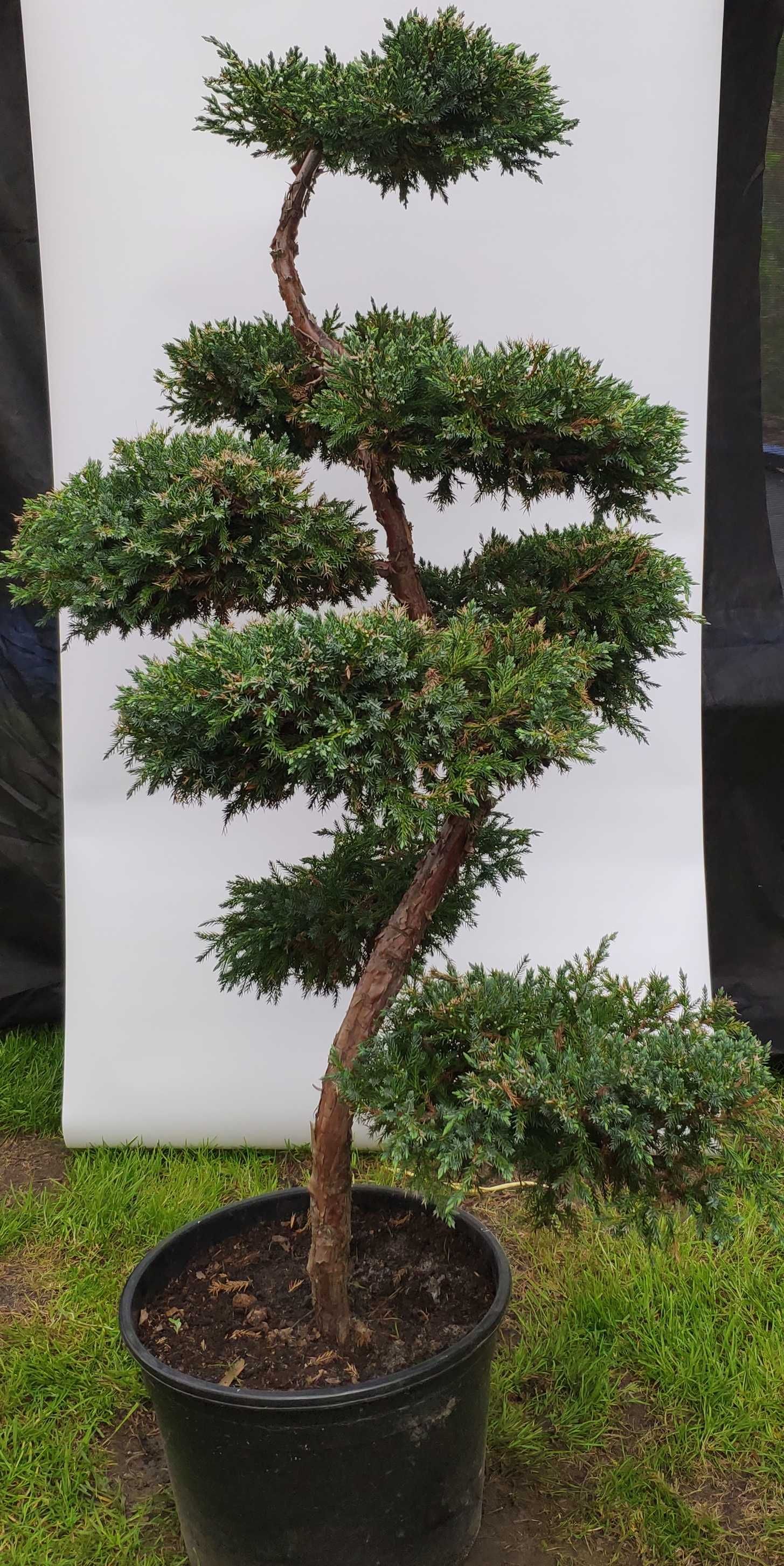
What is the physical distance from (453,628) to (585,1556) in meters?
1.37

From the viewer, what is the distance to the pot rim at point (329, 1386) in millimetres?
1436

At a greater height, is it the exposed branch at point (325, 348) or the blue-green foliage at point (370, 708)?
the exposed branch at point (325, 348)

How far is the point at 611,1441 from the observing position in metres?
1.88

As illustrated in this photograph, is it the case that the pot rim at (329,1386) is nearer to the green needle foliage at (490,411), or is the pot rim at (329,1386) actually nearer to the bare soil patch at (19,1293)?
the bare soil patch at (19,1293)

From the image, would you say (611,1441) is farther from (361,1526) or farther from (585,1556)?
(361,1526)

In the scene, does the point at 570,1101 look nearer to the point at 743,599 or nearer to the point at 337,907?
the point at 337,907

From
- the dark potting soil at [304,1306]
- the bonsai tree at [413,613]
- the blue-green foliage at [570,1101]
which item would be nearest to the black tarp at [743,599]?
the bonsai tree at [413,613]

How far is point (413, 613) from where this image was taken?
1561 millimetres

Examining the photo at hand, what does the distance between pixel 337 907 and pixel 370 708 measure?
54 centimetres

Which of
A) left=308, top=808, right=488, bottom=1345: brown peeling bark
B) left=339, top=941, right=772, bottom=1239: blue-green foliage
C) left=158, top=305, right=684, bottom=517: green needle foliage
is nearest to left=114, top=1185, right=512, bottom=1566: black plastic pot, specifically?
left=308, top=808, right=488, bottom=1345: brown peeling bark

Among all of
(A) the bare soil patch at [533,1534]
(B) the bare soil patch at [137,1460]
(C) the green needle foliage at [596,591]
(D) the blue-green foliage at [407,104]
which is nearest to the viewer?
(D) the blue-green foliage at [407,104]

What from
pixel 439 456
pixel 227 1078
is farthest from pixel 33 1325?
pixel 439 456

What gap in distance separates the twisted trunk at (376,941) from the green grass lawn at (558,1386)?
491 mm

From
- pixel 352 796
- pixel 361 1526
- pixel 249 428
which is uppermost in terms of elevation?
pixel 249 428
